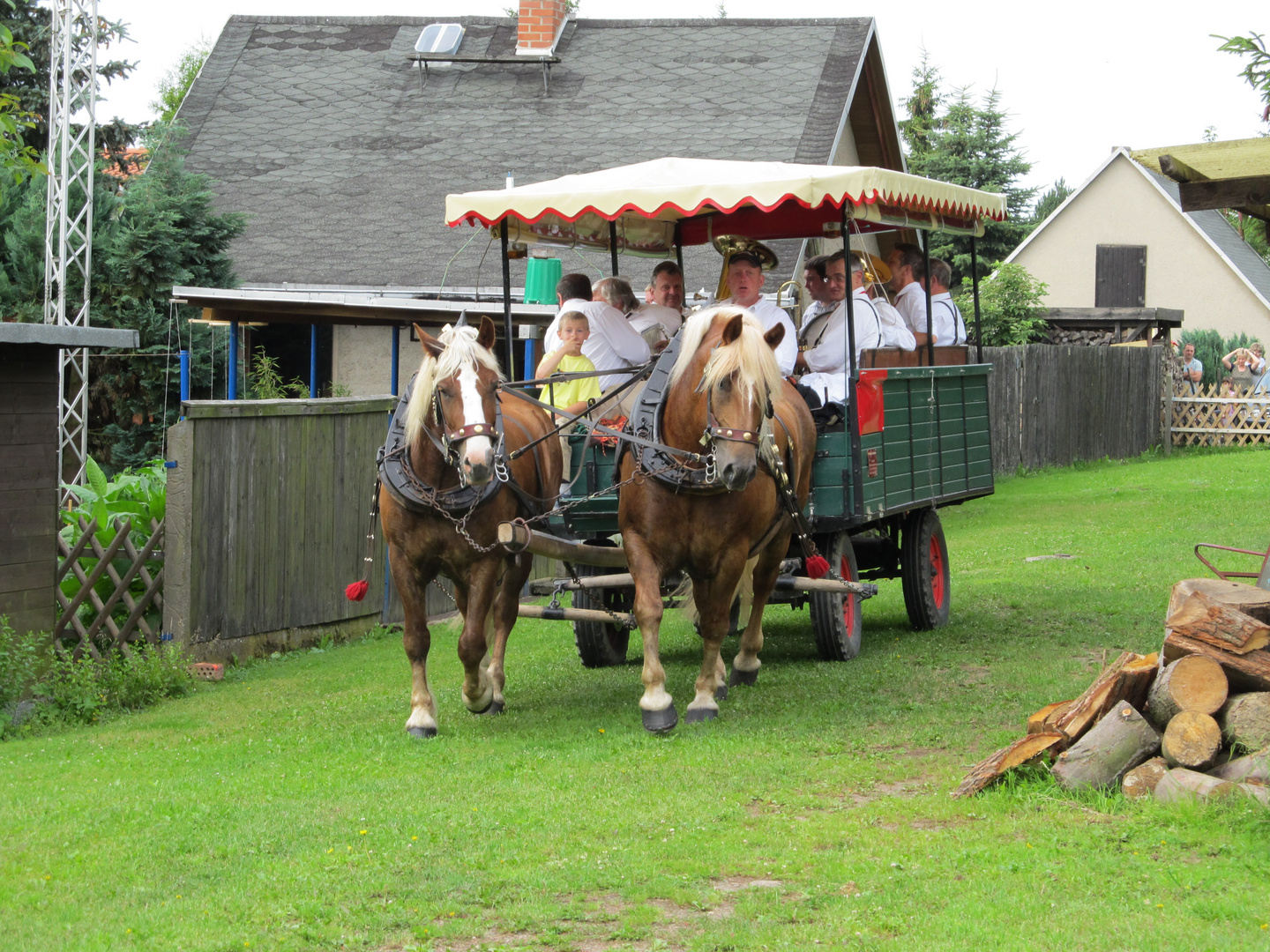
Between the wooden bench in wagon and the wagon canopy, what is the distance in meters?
0.01

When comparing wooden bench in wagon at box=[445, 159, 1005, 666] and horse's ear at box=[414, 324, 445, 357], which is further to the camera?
wooden bench in wagon at box=[445, 159, 1005, 666]

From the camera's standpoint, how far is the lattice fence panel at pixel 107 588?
30.0 feet

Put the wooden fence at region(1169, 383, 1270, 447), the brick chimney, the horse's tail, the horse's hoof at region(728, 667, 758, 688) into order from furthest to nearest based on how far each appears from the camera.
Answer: the wooden fence at region(1169, 383, 1270, 447) < the brick chimney < the horse's hoof at region(728, 667, 758, 688) < the horse's tail

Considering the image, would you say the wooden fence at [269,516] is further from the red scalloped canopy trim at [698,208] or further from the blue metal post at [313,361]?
the blue metal post at [313,361]

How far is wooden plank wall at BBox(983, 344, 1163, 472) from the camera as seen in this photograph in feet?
75.0

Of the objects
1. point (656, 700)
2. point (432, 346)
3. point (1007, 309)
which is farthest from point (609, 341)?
point (1007, 309)

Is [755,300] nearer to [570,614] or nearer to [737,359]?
[737,359]

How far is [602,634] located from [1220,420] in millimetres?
21770

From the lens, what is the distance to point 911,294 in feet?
33.3

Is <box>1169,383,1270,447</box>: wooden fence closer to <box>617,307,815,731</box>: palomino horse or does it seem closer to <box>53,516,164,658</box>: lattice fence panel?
<box>617,307,815,731</box>: palomino horse

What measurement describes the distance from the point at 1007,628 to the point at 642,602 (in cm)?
391

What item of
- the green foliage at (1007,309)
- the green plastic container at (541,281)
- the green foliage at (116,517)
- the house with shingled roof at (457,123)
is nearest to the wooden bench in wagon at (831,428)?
the green foliage at (116,517)

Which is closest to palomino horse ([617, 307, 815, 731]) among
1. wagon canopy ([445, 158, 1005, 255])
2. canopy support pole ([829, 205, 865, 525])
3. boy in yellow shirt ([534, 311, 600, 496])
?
wagon canopy ([445, 158, 1005, 255])

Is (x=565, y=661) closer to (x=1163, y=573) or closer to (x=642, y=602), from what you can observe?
(x=642, y=602)
